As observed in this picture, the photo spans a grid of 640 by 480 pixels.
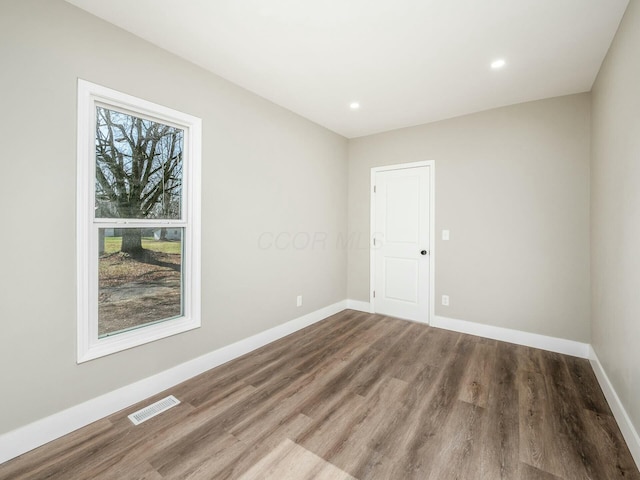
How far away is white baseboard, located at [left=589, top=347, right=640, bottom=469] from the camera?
1.61 metres

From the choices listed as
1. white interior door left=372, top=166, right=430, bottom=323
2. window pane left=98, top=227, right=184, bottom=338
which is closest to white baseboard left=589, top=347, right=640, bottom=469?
white interior door left=372, top=166, right=430, bottom=323

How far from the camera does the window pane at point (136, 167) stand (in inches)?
80.4

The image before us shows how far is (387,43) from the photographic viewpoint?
2.20 metres

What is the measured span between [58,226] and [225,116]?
5.20 ft

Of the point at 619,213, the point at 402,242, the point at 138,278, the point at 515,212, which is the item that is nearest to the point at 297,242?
the point at 402,242

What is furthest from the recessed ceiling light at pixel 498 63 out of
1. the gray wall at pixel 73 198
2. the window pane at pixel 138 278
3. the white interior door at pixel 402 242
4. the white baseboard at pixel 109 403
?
the white baseboard at pixel 109 403

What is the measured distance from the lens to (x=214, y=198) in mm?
2658

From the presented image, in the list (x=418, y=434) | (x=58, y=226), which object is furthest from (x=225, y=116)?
(x=418, y=434)

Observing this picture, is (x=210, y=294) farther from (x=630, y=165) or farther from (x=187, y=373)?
(x=630, y=165)

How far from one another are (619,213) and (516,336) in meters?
1.82

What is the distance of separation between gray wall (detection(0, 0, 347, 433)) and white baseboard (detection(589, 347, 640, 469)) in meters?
2.81

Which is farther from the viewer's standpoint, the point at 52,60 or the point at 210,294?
the point at 210,294

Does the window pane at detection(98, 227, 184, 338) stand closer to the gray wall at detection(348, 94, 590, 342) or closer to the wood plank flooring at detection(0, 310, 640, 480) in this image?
the wood plank flooring at detection(0, 310, 640, 480)

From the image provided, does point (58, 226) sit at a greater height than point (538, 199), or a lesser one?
lesser
